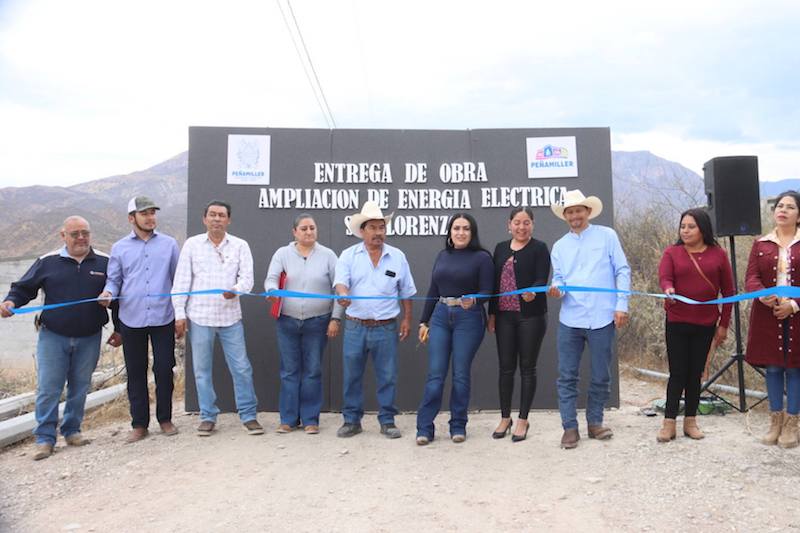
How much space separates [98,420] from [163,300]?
170 cm

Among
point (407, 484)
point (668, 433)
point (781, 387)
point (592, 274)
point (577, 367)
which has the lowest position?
point (407, 484)

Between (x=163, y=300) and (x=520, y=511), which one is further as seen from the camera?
(x=163, y=300)

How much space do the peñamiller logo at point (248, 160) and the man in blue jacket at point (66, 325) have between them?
5.07ft

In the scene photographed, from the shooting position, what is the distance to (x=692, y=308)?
4.37m

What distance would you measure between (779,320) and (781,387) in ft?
1.53

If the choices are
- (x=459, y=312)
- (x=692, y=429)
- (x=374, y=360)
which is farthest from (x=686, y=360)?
(x=374, y=360)

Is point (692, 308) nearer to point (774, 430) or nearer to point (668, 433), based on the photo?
point (668, 433)

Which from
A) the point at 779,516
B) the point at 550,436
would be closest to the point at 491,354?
the point at 550,436

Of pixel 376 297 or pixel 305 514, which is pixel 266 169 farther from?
pixel 305 514

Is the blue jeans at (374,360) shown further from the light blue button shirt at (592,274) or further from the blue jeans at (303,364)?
the light blue button shirt at (592,274)

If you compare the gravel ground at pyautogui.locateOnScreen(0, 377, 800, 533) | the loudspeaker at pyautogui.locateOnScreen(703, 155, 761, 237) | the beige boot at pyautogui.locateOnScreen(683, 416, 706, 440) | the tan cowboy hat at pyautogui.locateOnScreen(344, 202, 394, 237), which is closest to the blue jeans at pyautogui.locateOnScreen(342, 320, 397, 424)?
the gravel ground at pyautogui.locateOnScreen(0, 377, 800, 533)

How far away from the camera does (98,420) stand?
5938 mm

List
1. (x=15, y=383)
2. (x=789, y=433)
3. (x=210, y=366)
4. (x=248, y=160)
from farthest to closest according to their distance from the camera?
1. (x=15, y=383)
2. (x=248, y=160)
3. (x=210, y=366)
4. (x=789, y=433)

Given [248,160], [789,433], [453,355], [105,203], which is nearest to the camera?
[789,433]
